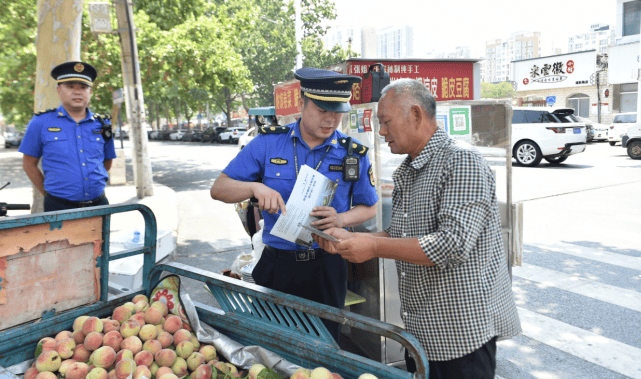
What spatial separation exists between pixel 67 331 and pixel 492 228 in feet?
5.87

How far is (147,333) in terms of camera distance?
2.09 meters

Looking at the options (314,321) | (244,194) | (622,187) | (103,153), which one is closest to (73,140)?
(103,153)

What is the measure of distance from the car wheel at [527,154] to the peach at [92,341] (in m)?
13.6

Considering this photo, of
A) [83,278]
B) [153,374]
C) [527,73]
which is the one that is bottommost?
[153,374]

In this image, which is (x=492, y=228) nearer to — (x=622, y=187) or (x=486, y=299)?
(x=486, y=299)

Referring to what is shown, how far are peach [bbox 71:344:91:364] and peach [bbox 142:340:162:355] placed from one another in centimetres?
22

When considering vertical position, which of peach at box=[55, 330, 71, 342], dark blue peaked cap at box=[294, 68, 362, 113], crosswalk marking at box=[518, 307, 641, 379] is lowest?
crosswalk marking at box=[518, 307, 641, 379]

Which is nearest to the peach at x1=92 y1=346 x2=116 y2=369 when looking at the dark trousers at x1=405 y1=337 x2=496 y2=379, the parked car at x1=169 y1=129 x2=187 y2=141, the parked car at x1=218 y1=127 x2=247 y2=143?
the dark trousers at x1=405 y1=337 x2=496 y2=379

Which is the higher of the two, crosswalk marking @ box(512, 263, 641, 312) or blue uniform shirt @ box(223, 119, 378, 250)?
blue uniform shirt @ box(223, 119, 378, 250)

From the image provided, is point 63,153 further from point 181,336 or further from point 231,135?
point 231,135

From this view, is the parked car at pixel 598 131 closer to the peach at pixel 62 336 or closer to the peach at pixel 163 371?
the peach at pixel 163 371

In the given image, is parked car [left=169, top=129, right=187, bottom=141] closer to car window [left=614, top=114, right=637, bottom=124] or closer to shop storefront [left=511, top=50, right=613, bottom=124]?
shop storefront [left=511, top=50, right=613, bottom=124]

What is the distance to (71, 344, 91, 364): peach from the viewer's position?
1.97 m

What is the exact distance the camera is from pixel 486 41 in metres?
148
